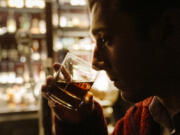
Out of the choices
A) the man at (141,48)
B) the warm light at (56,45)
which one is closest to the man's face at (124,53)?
the man at (141,48)

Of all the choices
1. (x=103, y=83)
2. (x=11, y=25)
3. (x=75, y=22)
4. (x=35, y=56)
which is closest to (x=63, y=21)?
(x=75, y=22)

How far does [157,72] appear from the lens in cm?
83

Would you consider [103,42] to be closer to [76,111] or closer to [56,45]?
[76,111]

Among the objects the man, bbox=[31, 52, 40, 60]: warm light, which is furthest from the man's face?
bbox=[31, 52, 40, 60]: warm light

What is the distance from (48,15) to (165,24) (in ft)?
5.85

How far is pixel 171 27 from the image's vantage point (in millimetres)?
787

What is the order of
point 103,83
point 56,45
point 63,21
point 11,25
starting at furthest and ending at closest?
1. point 63,21
2. point 11,25
3. point 56,45
4. point 103,83

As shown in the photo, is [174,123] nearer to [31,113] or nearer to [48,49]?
[48,49]

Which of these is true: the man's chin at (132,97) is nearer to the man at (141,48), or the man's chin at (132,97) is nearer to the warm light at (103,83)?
the man at (141,48)

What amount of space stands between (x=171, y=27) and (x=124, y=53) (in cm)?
18

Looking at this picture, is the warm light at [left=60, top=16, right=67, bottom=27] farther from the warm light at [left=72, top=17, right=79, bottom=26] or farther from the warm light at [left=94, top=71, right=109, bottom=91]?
the warm light at [left=94, top=71, right=109, bottom=91]

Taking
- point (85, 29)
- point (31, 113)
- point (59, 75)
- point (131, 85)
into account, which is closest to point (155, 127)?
point (131, 85)

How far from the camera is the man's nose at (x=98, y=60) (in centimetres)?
89

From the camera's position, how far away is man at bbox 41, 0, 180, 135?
794 millimetres
